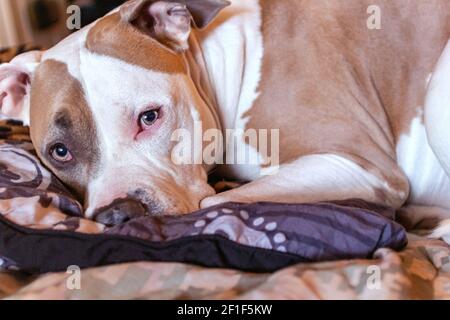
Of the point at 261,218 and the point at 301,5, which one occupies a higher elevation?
the point at 301,5

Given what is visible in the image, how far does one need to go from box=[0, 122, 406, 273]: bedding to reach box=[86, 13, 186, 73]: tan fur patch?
406 millimetres

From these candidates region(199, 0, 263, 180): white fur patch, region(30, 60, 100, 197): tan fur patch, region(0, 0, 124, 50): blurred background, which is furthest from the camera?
region(0, 0, 124, 50): blurred background

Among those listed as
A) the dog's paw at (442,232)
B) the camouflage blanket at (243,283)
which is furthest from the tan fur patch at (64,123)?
the dog's paw at (442,232)

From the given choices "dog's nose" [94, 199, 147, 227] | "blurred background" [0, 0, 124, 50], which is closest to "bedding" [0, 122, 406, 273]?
"dog's nose" [94, 199, 147, 227]

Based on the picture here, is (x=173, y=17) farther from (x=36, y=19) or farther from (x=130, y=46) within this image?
(x=36, y=19)

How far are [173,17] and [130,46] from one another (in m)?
0.16

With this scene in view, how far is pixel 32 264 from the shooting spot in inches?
46.9

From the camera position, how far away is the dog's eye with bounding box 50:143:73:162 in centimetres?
149

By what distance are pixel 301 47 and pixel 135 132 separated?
1.67 ft

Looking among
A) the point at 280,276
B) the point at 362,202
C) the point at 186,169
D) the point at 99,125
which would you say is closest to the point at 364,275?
the point at 280,276

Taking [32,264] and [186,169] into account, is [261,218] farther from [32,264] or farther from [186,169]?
[32,264]

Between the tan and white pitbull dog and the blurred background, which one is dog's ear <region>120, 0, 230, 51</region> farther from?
the blurred background

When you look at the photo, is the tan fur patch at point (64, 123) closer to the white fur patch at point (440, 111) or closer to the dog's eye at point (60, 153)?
the dog's eye at point (60, 153)

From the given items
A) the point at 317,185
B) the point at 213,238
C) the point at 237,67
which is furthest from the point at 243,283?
the point at 237,67
